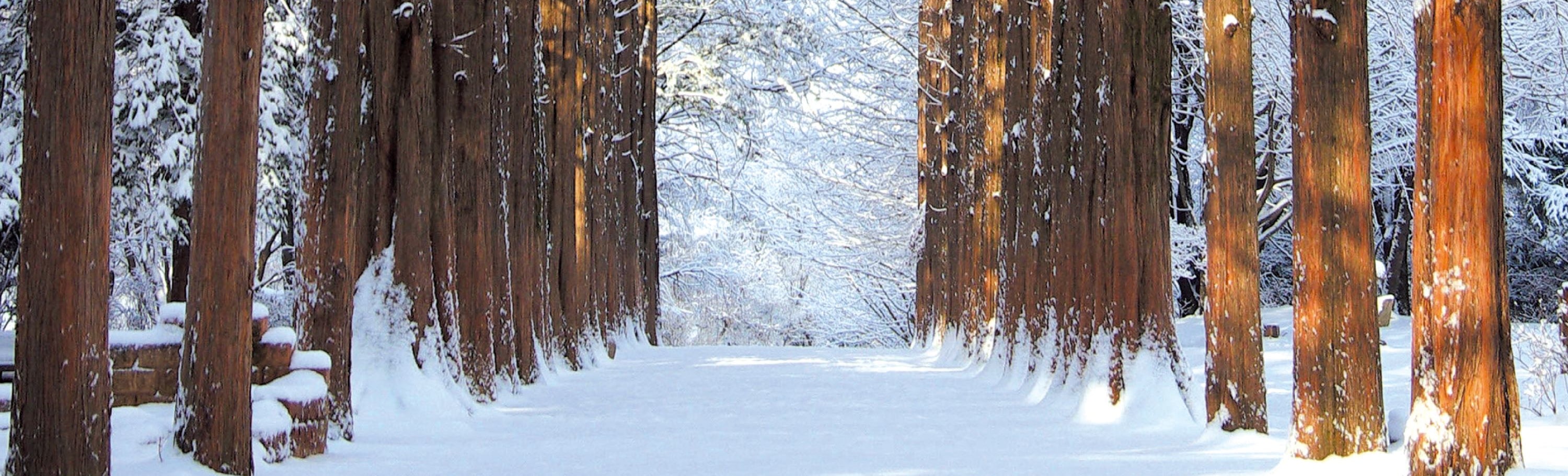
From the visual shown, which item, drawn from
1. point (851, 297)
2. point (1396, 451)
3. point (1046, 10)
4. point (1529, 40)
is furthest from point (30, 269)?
point (851, 297)

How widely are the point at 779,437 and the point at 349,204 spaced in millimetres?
2569

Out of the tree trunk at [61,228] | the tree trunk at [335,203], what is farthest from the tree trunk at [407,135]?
the tree trunk at [61,228]

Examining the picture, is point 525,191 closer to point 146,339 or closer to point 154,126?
point 154,126

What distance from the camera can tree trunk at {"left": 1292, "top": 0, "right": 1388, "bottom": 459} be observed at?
6543mm

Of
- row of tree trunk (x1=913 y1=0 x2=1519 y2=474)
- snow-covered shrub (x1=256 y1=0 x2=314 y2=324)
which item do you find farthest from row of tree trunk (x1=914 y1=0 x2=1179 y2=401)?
snow-covered shrub (x1=256 y1=0 x2=314 y2=324)

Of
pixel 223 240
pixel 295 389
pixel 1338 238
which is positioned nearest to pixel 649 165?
pixel 295 389

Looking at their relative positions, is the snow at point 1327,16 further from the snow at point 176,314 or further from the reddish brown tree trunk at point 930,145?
the reddish brown tree trunk at point 930,145

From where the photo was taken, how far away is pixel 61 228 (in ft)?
15.3

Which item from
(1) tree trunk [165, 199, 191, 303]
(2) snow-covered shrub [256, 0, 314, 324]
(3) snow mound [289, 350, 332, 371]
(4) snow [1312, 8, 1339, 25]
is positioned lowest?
(3) snow mound [289, 350, 332, 371]

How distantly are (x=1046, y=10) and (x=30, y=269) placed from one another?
8.12 meters

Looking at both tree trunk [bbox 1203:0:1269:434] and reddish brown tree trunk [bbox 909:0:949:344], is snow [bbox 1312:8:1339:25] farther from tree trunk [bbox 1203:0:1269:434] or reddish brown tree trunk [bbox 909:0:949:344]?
reddish brown tree trunk [bbox 909:0:949:344]

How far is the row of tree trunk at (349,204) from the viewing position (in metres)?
4.68

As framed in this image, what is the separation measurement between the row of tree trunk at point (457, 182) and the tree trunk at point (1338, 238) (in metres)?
4.28

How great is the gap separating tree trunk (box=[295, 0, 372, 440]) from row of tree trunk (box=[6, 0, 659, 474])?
1cm
